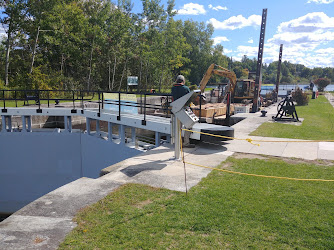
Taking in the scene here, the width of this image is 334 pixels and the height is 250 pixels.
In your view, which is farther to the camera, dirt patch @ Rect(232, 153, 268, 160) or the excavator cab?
the excavator cab

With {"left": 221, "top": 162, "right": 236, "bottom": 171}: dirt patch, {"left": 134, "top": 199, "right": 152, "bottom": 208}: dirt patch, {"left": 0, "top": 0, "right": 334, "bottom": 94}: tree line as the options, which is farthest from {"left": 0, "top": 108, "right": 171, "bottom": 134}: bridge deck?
{"left": 0, "top": 0, "right": 334, "bottom": 94}: tree line

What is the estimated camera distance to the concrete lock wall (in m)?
13.4

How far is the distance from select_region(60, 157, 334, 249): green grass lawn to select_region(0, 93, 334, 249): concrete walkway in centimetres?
25

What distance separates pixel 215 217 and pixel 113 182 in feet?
7.24

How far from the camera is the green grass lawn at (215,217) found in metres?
3.54

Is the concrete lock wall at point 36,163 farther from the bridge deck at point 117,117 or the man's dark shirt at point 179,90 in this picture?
the man's dark shirt at point 179,90

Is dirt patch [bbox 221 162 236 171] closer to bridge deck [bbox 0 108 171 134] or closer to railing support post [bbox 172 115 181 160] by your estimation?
railing support post [bbox 172 115 181 160]

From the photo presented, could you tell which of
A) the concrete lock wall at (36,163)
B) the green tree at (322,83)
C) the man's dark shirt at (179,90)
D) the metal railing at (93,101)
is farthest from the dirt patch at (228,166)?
the green tree at (322,83)

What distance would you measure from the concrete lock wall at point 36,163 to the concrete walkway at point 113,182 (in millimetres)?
6629

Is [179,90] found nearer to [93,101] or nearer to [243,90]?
[93,101]

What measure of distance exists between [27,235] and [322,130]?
39.0ft

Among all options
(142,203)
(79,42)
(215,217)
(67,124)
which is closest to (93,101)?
(67,124)

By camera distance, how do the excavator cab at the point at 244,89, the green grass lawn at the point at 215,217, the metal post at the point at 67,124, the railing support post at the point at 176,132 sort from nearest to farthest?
the green grass lawn at the point at 215,217, the railing support post at the point at 176,132, the metal post at the point at 67,124, the excavator cab at the point at 244,89

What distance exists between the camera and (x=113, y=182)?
5.49 m
